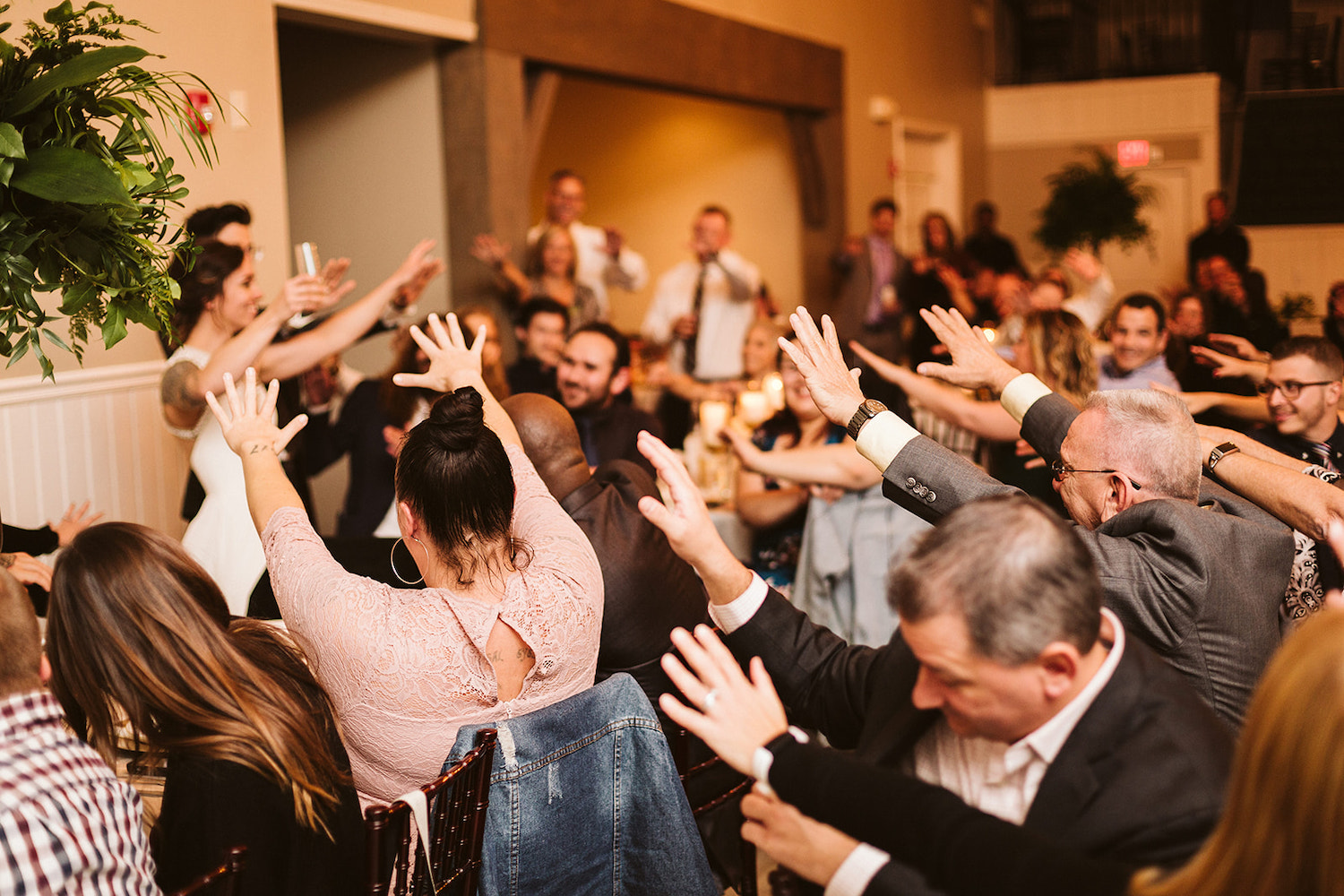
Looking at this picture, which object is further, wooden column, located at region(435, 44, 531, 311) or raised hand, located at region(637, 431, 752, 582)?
wooden column, located at region(435, 44, 531, 311)

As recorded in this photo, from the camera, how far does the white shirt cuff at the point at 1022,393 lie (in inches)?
92.0

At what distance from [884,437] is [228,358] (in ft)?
5.69

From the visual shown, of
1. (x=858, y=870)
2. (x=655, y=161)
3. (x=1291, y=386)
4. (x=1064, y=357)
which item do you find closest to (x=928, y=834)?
(x=858, y=870)

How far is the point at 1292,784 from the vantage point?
87cm

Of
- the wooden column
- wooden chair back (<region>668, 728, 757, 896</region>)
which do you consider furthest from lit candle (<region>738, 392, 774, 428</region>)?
wooden chair back (<region>668, 728, 757, 896</region>)

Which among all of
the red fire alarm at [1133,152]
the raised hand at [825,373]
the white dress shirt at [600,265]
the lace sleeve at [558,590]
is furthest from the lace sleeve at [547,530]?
the red fire alarm at [1133,152]

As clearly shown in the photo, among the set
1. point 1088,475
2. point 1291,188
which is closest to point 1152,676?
point 1088,475

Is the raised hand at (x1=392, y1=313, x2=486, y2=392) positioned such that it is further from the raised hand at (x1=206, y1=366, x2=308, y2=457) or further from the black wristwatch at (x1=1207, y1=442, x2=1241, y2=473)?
the black wristwatch at (x1=1207, y1=442, x2=1241, y2=473)

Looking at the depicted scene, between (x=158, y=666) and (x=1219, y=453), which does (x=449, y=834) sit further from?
(x=1219, y=453)

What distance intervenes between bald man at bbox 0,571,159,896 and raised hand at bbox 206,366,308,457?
0.70m

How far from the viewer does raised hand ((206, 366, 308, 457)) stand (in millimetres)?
2006

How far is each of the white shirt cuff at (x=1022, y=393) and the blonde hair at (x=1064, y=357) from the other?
59.8 inches

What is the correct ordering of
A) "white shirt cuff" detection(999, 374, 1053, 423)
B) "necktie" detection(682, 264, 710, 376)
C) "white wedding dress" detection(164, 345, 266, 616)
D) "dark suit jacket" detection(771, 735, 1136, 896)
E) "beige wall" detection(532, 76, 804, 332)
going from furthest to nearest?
"beige wall" detection(532, 76, 804, 332), "necktie" detection(682, 264, 710, 376), "white wedding dress" detection(164, 345, 266, 616), "white shirt cuff" detection(999, 374, 1053, 423), "dark suit jacket" detection(771, 735, 1136, 896)

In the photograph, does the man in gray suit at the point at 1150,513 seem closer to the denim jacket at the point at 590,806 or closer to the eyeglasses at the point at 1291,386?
the denim jacket at the point at 590,806
